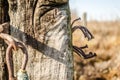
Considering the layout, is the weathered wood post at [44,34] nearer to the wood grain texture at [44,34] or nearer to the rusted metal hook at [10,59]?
the wood grain texture at [44,34]

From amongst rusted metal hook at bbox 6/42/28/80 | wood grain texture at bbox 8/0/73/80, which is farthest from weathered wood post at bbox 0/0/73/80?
rusted metal hook at bbox 6/42/28/80

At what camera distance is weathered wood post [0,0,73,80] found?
7.68 ft

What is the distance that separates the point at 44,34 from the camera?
2.34 m

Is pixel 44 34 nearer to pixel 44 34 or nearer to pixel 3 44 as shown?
pixel 44 34

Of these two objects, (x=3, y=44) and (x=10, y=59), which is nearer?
(x=10, y=59)

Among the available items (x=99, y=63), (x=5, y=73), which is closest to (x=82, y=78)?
(x=99, y=63)

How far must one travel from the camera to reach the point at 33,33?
7.68ft

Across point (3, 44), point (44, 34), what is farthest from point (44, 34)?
point (3, 44)

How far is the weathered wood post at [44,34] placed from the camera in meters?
2.34

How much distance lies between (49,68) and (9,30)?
0.26m

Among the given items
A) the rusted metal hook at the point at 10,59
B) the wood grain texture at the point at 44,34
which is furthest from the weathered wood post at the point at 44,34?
the rusted metal hook at the point at 10,59

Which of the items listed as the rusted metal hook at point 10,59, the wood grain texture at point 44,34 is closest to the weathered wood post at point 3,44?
the wood grain texture at point 44,34

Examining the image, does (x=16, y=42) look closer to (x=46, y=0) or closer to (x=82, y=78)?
(x=46, y=0)

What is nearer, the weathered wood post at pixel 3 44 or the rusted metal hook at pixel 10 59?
the rusted metal hook at pixel 10 59
